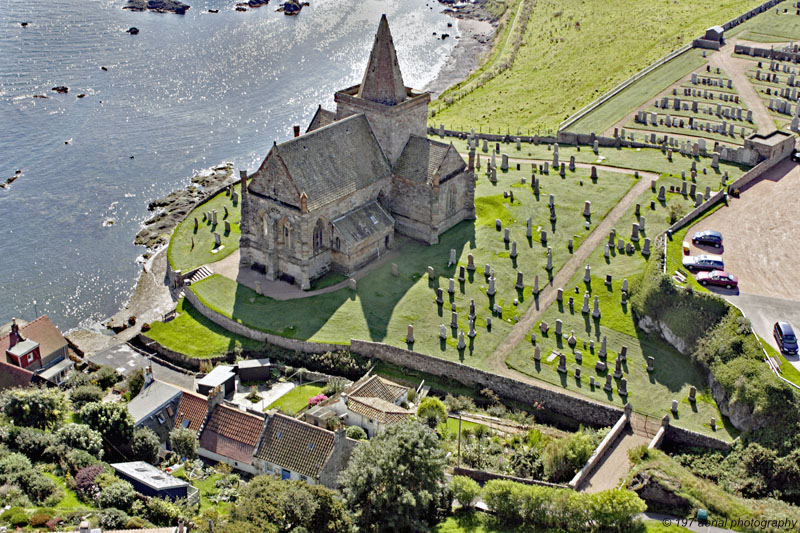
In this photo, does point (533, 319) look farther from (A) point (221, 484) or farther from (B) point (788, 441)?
(A) point (221, 484)

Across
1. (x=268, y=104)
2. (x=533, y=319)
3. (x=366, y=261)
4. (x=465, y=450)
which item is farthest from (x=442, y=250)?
(x=268, y=104)

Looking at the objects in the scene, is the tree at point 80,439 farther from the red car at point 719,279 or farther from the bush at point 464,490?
the red car at point 719,279

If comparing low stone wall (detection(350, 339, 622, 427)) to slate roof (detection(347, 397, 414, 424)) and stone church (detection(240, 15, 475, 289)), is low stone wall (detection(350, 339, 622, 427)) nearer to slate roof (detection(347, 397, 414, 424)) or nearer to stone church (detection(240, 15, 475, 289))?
Result: slate roof (detection(347, 397, 414, 424))

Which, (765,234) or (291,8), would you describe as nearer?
(765,234)

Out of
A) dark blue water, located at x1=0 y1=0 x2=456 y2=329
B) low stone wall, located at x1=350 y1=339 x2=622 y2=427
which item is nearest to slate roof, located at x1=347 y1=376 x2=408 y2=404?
low stone wall, located at x1=350 y1=339 x2=622 y2=427

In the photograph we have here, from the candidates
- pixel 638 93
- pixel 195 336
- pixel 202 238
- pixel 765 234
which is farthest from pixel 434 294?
pixel 638 93

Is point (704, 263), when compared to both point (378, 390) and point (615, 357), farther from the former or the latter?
point (378, 390)
